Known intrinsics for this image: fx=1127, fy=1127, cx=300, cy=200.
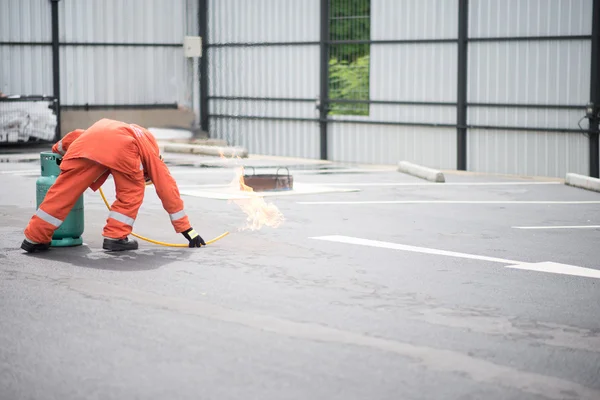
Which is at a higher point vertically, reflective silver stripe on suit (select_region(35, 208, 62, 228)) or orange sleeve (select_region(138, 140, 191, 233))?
orange sleeve (select_region(138, 140, 191, 233))

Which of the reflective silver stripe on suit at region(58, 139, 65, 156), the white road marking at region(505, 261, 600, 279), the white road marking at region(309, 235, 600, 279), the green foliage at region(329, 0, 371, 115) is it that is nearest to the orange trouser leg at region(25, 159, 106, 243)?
the reflective silver stripe on suit at region(58, 139, 65, 156)

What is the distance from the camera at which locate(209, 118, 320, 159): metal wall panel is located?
1008 inches

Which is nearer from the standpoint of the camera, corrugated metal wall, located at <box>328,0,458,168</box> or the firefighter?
the firefighter

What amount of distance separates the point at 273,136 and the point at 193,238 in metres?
15.7

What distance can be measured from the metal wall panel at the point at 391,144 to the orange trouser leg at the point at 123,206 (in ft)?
42.4

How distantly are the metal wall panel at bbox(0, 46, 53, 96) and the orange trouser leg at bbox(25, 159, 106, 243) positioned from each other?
16.5 meters

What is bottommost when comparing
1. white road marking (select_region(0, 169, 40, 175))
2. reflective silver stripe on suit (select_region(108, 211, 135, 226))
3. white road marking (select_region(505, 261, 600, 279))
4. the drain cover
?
white road marking (select_region(505, 261, 600, 279))

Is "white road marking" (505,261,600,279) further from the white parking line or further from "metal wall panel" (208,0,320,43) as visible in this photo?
"metal wall panel" (208,0,320,43)

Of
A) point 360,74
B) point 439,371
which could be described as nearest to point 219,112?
point 360,74

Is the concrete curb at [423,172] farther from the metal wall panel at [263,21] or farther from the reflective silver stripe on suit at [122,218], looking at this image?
the reflective silver stripe on suit at [122,218]

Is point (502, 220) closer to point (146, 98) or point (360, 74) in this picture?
point (360, 74)

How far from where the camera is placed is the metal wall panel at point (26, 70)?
26.1 m

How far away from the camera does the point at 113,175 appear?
10430 mm

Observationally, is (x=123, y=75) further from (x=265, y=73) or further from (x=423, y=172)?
(x=423, y=172)
